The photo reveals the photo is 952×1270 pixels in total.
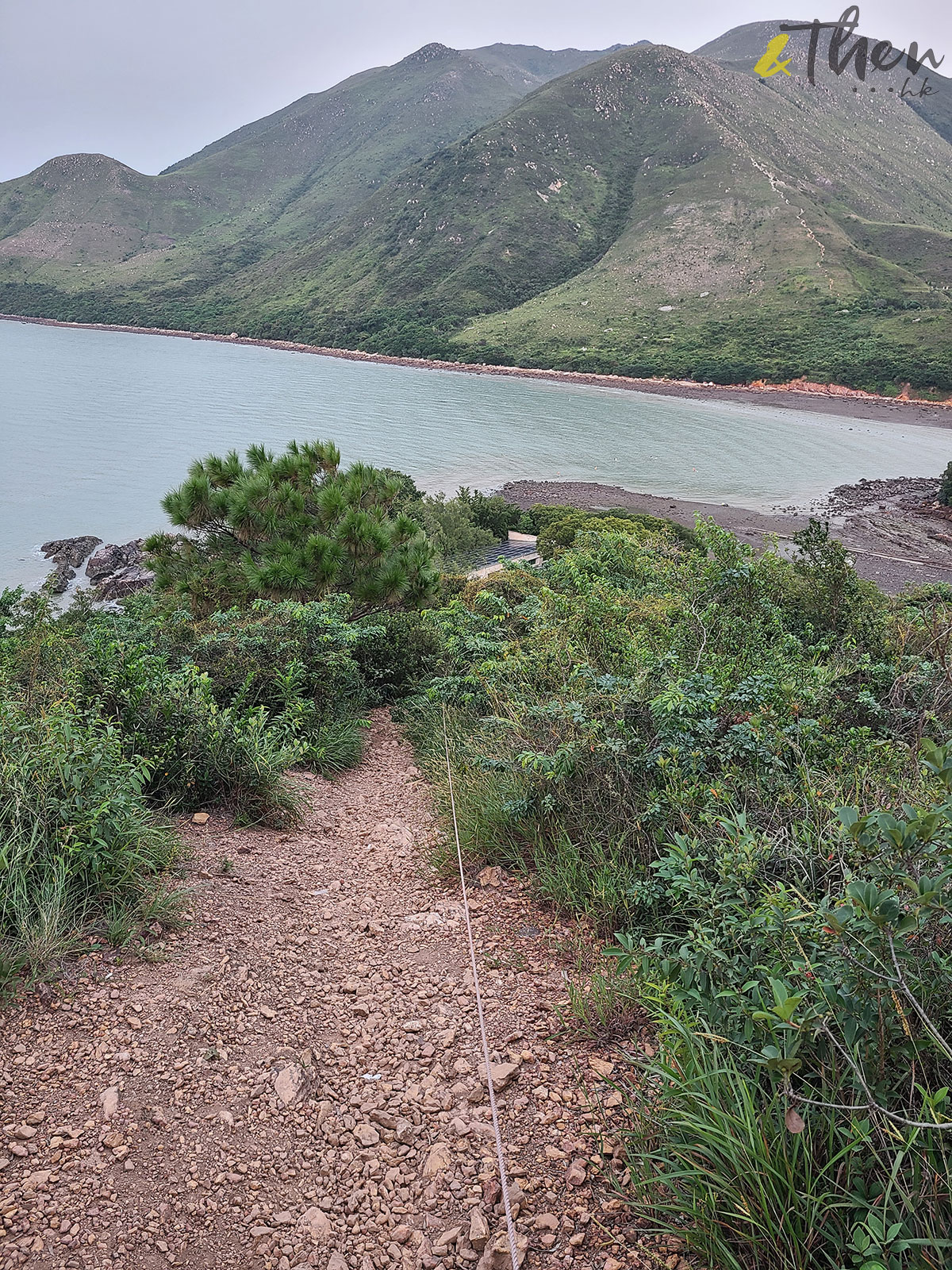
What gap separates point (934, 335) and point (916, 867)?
6821cm

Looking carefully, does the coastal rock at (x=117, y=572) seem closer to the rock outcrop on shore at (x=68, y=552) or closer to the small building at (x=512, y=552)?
the rock outcrop on shore at (x=68, y=552)

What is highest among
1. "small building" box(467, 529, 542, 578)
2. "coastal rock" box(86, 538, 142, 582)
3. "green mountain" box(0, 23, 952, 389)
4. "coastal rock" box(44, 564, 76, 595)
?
"green mountain" box(0, 23, 952, 389)

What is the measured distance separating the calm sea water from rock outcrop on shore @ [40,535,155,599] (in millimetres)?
742

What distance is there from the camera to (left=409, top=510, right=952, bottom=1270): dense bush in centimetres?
176

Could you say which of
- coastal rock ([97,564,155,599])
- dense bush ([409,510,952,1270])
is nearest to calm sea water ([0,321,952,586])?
coastal rock ([97,564,155,599])

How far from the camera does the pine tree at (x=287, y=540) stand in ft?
28.7

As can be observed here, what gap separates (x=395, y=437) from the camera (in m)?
42.7

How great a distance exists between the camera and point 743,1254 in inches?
72.1

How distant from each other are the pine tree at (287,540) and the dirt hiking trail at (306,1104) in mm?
5308

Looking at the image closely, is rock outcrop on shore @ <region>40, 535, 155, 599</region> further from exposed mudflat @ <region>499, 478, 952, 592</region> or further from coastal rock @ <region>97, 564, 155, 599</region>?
exposed mudflat @ <region>499, 478, 952, 592</region>

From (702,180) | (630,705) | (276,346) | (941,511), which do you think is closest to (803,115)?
(702,180)

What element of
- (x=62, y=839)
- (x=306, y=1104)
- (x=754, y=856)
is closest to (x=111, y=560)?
(x=62, y=839)

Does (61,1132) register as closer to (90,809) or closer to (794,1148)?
(90,809)

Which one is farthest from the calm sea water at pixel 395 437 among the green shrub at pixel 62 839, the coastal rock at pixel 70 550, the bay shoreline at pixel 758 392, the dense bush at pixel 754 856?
the dense bush at pixel 754 856
